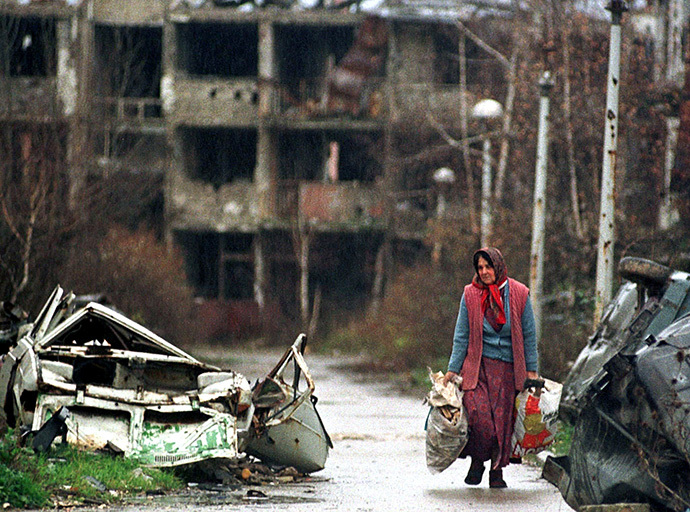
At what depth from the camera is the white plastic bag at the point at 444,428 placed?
10.2 m

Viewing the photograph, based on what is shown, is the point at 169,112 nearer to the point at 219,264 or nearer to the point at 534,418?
the point at 219,264

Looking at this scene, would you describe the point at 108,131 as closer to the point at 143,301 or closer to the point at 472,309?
the point at 143,301

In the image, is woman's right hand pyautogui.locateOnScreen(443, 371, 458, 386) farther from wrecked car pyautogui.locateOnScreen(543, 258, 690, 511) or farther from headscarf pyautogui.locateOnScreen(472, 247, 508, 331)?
wrecked car pyautogui.locateOnScreen(543, 258, 690, 511)

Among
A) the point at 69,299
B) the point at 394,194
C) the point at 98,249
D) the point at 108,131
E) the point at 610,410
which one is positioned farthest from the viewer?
the point at 394,194

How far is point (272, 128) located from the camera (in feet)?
137

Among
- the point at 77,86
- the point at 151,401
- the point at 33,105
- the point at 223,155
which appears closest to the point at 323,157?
the point at 223,155

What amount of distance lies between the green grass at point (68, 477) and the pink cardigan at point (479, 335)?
7.95ft

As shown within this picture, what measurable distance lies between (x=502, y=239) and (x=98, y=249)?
779cm

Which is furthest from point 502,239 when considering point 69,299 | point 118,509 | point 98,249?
point 118,509

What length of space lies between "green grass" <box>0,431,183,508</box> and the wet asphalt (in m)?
0.32

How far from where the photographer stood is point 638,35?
30969 millimetres

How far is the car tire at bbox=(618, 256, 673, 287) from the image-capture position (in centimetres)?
1034

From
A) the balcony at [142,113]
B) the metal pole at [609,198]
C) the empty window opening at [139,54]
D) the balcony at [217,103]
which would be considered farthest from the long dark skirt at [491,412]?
the balcony at [217,103]

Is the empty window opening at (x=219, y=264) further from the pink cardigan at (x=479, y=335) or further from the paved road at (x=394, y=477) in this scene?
the pink cardigan at (x=479, y=335)
